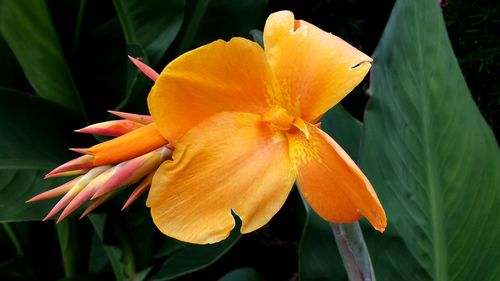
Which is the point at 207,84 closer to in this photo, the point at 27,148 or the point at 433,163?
the point at 433,163

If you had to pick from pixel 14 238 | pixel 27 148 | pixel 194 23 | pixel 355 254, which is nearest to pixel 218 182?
pixel 355 254

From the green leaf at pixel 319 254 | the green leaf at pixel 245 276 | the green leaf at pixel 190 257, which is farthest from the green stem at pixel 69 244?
the green leaf at pixel 319 254

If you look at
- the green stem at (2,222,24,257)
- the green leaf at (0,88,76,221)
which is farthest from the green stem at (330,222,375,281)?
the green stem at (2,222,24,257)

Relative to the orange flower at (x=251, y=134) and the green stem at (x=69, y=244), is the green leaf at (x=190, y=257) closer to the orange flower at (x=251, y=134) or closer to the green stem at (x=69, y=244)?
the green stem at (x=69, y=244)

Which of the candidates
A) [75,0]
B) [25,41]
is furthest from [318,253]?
[75,0]

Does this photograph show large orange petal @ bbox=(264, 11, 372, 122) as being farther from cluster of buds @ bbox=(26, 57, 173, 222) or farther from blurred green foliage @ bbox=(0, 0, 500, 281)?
blurred green foliage @ bbox=(0, 0, 500, 281)

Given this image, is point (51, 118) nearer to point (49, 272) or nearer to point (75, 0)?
point (75, 0)
